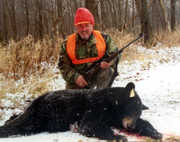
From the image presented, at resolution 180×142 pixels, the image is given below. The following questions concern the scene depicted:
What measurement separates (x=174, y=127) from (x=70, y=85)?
1.88 m

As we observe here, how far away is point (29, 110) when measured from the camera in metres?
3.30

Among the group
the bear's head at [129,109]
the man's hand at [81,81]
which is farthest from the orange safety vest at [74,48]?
the bear's head at [129,109]

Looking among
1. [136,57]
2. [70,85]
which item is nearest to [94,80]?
[70,85]

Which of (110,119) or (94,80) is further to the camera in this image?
(94,80)

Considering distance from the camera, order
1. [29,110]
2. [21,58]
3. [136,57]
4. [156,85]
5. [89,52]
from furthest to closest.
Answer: [136,57] < [21,58] < [156,85] < [89,52] < [29,110]

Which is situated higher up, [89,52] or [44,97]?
[89,52]

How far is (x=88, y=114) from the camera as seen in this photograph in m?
3.05

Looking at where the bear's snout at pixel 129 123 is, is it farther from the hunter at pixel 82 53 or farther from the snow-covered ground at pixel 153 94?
the hunter at pixel 82 53

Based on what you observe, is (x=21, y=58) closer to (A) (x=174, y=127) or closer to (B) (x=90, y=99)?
(B) (x=90, y=99)

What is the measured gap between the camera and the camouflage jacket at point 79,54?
4180mm

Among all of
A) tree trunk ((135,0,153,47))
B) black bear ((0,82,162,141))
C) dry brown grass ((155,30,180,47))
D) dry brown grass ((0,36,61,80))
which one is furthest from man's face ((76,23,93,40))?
dry brown grass ((155,30,180,47))

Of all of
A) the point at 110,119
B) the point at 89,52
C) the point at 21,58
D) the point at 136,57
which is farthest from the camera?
the point at 136,57

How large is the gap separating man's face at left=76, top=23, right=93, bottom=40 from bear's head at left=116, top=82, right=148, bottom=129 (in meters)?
1.37

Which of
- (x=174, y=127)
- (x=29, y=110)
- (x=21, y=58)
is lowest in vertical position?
(x=174, y=127)
